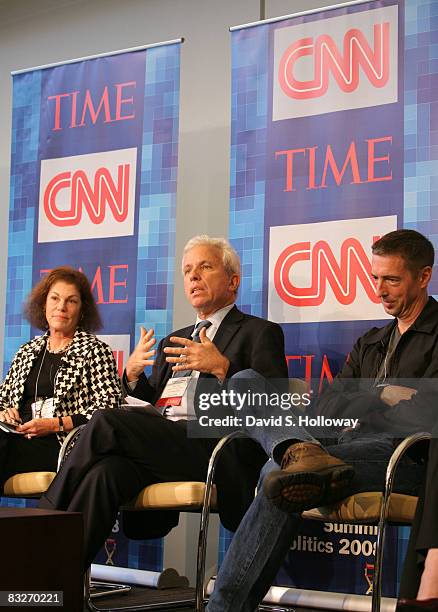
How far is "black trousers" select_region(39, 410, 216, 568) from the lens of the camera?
333cm

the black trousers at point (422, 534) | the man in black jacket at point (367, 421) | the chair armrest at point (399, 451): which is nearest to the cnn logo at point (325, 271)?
the man in black jacket at point (367, 421)

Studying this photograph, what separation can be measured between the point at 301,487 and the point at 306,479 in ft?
0.09

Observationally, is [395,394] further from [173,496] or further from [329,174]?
[329,174]

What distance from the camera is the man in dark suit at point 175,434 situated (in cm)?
337

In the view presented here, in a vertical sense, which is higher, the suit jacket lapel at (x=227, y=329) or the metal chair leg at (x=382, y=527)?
the suit jacket lapel at (x=227, y=329)

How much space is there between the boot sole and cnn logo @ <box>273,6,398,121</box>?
2.05 metres

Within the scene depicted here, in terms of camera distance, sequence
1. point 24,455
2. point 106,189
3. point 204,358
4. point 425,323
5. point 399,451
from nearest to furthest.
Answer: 1. point 399,451
2. point 425,323
3. point 204,358
4. point 24,455
5. point 106,189

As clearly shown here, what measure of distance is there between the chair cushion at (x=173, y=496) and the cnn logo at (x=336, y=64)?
6.39 feet

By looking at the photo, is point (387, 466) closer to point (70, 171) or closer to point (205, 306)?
point (205, 306)

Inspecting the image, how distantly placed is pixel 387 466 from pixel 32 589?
122cm

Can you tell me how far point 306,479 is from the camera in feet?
9.14

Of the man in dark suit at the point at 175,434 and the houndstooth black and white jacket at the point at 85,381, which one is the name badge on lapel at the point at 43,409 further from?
the man in dark suit at the point at 175,434

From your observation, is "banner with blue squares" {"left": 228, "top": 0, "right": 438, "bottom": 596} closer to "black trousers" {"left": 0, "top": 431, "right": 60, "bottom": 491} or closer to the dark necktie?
the dark necktie

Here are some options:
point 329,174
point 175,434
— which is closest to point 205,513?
point 175,434
